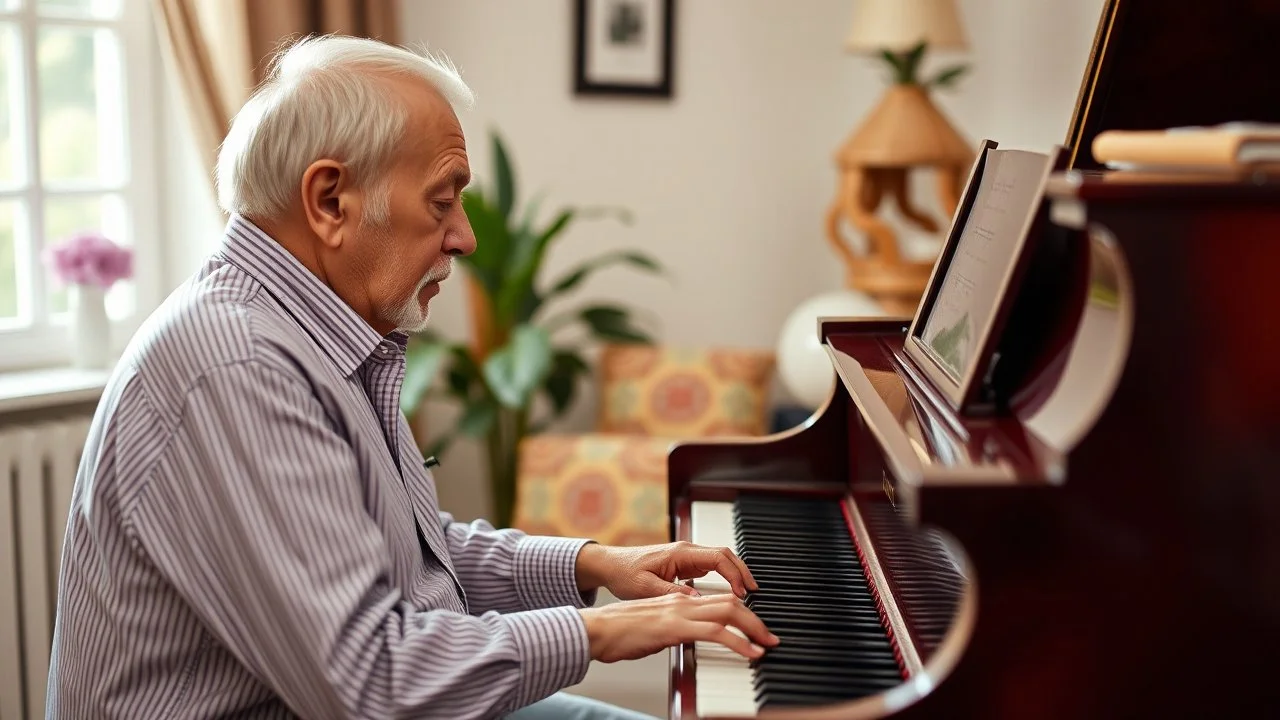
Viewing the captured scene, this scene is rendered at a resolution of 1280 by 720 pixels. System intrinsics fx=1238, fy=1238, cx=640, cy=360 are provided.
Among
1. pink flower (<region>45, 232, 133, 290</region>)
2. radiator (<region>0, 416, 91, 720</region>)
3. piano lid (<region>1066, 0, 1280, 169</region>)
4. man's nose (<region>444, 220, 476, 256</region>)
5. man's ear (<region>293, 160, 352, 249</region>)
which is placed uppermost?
piano lid (<region>1066, 0, 1280, 169</region>)

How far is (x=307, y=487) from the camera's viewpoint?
1.21 metres

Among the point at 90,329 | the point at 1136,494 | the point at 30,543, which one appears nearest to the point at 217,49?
the point at 90,329

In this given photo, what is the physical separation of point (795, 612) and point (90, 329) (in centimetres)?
215

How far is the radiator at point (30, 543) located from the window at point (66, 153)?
15.9 inches

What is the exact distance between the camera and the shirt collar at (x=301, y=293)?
1.40 meters

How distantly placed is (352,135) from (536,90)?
2.39 meters

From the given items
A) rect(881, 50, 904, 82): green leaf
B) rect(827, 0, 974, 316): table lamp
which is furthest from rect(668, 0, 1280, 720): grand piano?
rect(881, 50, 904, 82): green leaf

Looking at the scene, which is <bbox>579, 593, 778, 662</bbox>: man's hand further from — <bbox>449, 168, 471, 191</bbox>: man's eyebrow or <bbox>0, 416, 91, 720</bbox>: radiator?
<bbox>0, 416, 91, 720</bbox>: radiator

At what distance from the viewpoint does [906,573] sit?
1398 mm

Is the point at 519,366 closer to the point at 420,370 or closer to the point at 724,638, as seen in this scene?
the point at 420,370

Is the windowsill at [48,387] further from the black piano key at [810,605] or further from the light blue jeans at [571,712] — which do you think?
the black piano key at [810,605]

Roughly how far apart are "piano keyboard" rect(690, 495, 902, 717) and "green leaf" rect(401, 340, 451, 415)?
53.6 inches

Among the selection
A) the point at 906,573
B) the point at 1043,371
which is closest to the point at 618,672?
the point at 906,573

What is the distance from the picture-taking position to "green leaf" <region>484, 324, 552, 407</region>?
301 cm
